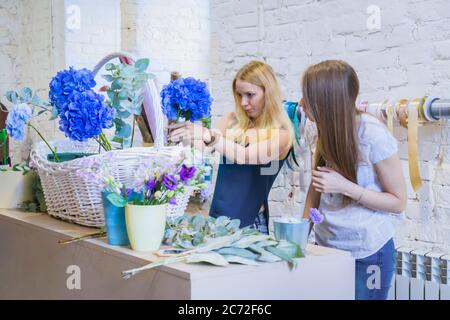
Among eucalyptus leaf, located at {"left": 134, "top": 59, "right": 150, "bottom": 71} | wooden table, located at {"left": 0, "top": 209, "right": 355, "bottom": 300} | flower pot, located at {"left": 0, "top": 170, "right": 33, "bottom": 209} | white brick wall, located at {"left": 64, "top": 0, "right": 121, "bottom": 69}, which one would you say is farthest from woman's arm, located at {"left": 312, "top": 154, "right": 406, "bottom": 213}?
white brick wall, located at {"left": 64, "top": 0, "right": 121, "bottom": 69}

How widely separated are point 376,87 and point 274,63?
56cm

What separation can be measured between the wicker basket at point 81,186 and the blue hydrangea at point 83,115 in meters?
0.06

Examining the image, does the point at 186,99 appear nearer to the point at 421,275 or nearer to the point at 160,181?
the point at 160,181

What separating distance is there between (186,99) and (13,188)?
0.75 metres

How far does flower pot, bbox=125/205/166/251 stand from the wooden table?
0.09ft

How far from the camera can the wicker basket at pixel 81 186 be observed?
1300 millimetres

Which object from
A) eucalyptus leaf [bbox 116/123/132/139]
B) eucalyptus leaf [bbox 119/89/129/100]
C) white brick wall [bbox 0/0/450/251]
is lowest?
eucalyptus leaf [bbox 116/123/132/139]

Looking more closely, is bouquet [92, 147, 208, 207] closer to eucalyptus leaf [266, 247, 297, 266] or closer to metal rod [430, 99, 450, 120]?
eucalyptus leaf [266, 247, 297, 266]

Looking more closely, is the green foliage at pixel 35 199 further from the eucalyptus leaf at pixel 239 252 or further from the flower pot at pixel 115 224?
the eucalyptus leaf at pixel 239 252

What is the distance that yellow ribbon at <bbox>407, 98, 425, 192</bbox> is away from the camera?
6.65 feet

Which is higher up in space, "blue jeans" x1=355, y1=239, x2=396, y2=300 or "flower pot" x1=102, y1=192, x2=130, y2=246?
"flower pot" x1=102, y1=192, x2=130, y2=246

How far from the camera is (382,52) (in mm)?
→ 2318

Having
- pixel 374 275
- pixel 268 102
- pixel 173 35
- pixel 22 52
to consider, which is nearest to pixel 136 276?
pixel 374 275

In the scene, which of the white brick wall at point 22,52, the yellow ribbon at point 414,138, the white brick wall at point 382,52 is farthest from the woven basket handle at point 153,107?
the white brick wall at point 22,52
